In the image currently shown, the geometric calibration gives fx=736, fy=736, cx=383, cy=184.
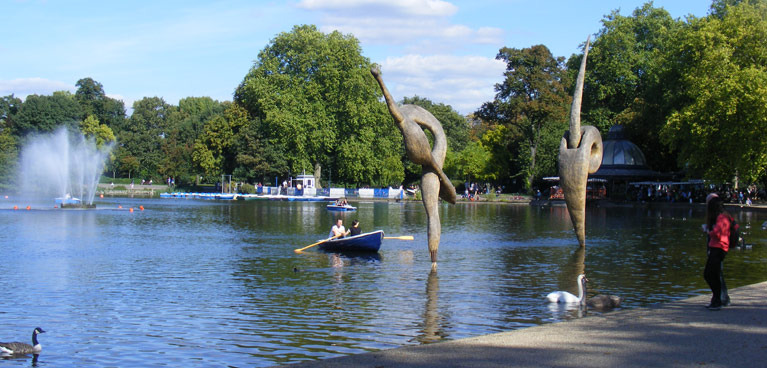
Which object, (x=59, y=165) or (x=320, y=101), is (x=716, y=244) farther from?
(x=320, y=101)

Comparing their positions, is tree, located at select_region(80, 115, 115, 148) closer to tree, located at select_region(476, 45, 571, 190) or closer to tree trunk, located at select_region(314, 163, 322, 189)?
tree trunk, located at select_region(314, 163, 322, 189)

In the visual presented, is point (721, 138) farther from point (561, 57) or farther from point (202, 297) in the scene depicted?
point (202, 297)

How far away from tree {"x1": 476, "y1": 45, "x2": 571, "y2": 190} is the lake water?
125ft

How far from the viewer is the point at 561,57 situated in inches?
2992

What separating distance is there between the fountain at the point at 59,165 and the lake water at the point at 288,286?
36330 millimetres

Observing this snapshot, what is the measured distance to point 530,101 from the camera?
73812 millimetres

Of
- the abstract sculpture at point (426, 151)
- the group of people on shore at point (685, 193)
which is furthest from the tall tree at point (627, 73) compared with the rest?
the abstract sculpture at point (426, 151)

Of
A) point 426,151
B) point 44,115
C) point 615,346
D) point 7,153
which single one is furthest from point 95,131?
point 615,346

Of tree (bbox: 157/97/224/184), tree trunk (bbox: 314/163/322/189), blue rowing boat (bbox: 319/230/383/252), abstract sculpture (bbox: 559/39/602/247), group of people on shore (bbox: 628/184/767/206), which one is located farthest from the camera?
tree (bbox: 157/97/224/184)

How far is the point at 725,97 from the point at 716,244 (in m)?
40.5

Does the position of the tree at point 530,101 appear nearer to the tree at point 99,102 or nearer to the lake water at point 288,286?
the lake water at point 288,286

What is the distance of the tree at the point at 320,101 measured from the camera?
264 ft

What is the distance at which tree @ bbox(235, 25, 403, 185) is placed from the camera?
80375 millimetres

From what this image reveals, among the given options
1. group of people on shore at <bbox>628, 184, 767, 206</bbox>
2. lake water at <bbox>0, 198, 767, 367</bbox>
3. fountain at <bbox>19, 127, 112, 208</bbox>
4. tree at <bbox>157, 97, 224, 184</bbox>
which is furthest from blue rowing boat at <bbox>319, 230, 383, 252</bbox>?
tree at <bbox>157, 97, 224, 184</bbox>
